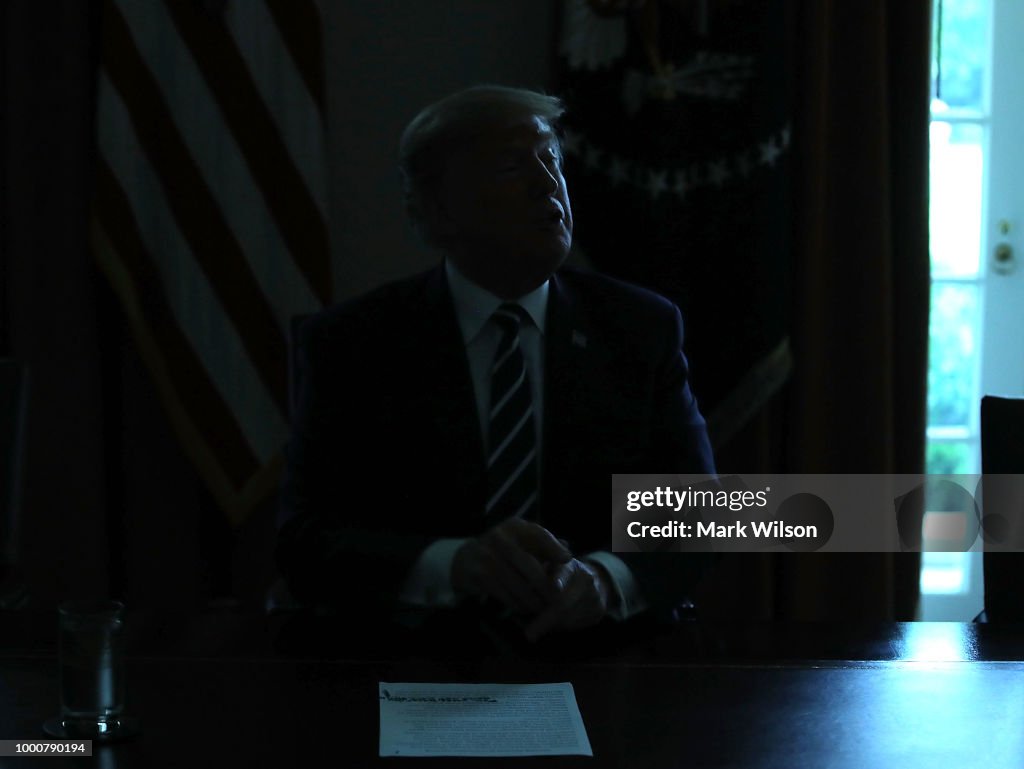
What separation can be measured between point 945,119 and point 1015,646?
1.97 m

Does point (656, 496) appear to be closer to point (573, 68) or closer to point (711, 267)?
point (711, 267)

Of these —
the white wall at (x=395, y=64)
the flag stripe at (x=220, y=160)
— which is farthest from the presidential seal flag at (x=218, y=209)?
the white wall at (x=395, y=64)

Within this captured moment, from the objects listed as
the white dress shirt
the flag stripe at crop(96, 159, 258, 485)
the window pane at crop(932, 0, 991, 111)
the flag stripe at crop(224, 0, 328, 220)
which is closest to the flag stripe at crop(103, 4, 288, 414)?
the flag stripe at crop(96, 159, 258, 485)

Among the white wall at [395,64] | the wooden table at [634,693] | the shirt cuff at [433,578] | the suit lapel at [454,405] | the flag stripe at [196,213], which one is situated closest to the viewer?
the wooden table at [634,693]

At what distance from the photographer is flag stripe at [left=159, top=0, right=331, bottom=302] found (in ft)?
8.11

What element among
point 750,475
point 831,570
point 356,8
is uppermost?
point 356,8

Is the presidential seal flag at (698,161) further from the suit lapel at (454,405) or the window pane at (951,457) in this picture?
the suit lapel at (454,405)

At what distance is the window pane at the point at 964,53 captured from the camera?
2.94 meters

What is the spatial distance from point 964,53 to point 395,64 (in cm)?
150

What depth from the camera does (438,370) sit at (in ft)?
5.49

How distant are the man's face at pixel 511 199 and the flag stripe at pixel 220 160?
0.93 metres

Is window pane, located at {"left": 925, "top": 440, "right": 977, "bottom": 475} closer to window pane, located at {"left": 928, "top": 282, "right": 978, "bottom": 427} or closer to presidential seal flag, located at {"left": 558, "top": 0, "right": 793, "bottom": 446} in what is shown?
window pane, located at {"left": 928, "top": 282, "right": 978, "bottom": 427}

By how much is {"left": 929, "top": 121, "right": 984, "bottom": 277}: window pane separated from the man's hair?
5.26ft

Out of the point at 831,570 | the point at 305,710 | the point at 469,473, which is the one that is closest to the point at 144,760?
the point at 305,710
